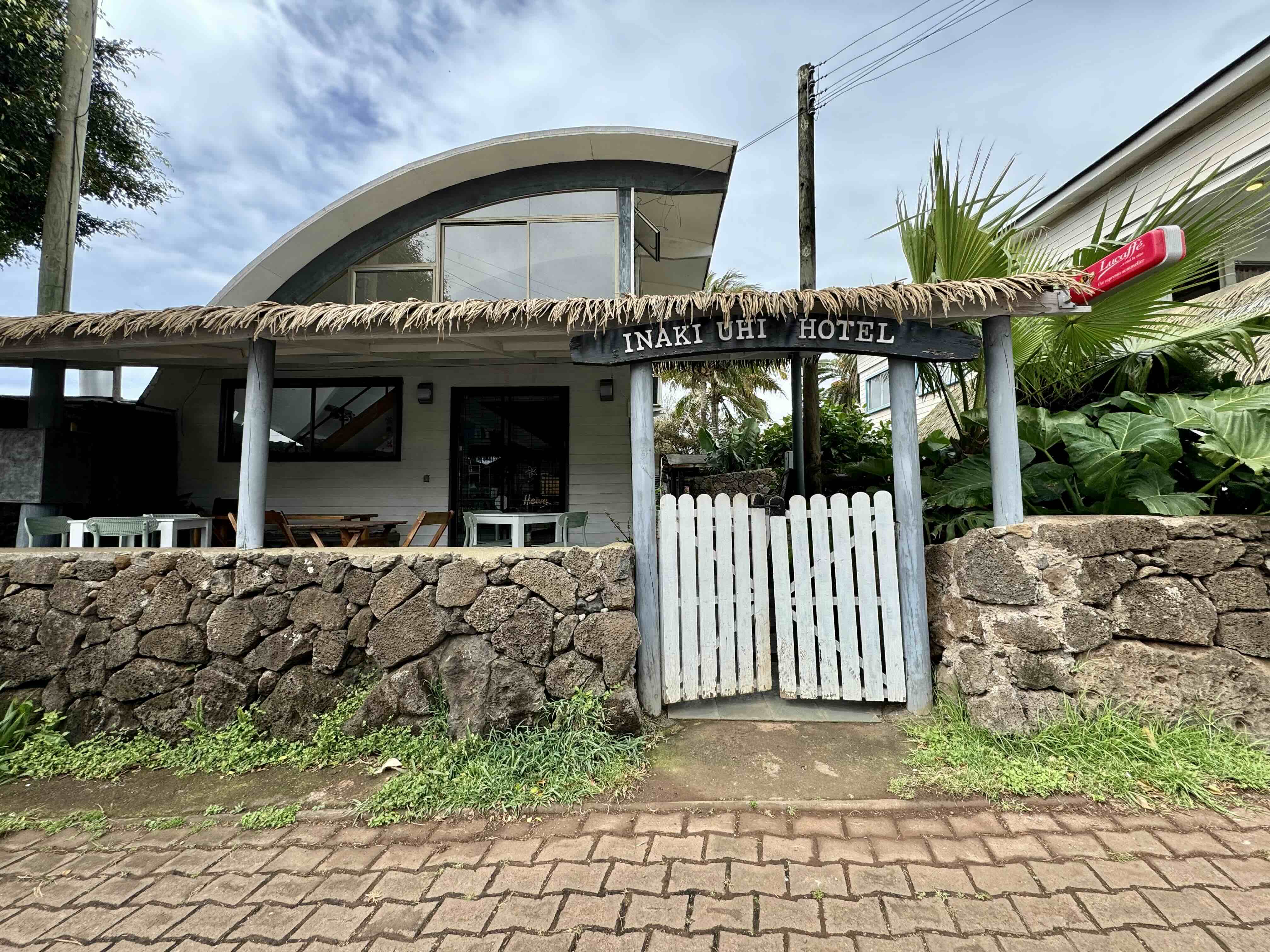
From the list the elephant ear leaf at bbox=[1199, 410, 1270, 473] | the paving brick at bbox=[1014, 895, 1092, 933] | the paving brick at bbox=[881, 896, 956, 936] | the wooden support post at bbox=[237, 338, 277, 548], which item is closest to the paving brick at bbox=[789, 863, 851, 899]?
the paving brick at bbox=[881, 896, 956, 936]

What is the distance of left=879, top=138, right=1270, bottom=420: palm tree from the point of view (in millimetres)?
3748

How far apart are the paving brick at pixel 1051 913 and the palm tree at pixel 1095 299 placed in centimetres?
327

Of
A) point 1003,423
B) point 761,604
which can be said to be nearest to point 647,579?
point 761,604

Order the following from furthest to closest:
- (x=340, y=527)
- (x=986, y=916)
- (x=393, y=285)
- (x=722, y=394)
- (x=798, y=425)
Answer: (x=722, y=394), (x=393, y=285), (x=798, y=425), (x=340, y=527), (x=986, y=916)

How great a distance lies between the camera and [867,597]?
368 cm

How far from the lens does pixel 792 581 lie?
380 cm

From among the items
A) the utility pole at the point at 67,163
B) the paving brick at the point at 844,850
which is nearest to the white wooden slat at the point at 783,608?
the paving brick at the point at 844,850

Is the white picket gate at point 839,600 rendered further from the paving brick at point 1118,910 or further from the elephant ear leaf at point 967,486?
the paving brick at point 1118,910

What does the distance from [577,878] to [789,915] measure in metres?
0.85

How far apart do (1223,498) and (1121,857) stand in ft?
9.32

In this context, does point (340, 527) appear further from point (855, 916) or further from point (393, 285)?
point (855, 916)

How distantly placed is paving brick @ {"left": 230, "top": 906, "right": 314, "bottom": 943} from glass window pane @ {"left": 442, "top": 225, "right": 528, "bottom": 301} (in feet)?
20.0

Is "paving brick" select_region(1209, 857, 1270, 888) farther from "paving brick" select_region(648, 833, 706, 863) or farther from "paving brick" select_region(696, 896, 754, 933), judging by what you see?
"paving brick" select_region(648, 833, 706, 863)

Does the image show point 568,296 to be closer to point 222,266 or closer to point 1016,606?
point 1016,606
